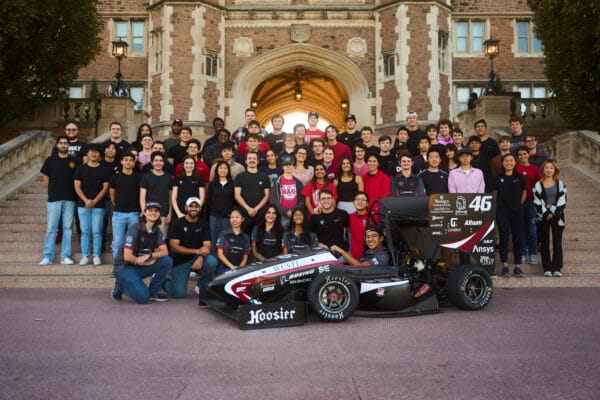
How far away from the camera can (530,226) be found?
319 inches

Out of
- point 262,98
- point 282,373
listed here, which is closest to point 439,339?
point 282,373

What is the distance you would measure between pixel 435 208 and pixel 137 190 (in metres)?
4.28

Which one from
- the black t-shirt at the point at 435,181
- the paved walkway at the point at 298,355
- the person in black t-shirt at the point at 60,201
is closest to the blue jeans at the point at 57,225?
the person in black t-shirt at the point at 60,201

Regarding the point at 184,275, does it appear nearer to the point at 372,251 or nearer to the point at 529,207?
the point at 372,251

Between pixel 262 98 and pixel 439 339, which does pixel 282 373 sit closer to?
pixel 439 339

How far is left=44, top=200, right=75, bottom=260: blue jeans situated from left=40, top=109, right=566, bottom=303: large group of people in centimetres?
2

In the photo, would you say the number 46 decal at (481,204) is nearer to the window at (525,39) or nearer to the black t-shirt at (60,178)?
the black t-shirt at (60,178)

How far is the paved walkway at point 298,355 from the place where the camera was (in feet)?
10.3

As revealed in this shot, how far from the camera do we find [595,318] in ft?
17.3

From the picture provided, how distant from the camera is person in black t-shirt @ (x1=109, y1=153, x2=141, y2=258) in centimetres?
739

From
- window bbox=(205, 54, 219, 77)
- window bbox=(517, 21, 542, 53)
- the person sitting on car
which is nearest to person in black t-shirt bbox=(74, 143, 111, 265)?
the person sitting on car

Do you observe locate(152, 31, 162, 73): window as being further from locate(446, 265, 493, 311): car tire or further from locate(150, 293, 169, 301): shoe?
locate(446, 265, 493, 311): car tire

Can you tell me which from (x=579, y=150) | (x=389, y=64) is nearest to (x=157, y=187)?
(x=579, y=150)

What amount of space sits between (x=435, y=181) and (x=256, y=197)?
8.73ft
